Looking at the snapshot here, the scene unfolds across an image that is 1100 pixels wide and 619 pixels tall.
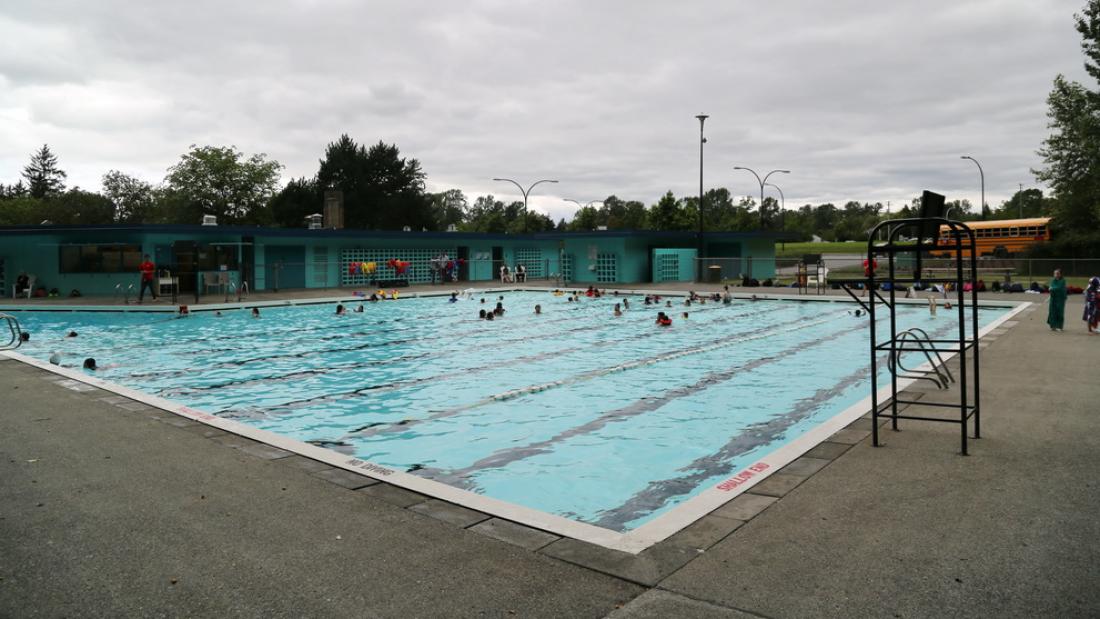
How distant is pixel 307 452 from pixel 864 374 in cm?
1087

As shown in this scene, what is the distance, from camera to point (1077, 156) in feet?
179

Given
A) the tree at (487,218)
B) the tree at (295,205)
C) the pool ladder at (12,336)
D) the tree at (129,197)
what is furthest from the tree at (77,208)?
the pool ladder at (12,336)

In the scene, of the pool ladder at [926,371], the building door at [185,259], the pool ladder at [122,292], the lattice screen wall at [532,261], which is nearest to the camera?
the pool ladder at [926,371]

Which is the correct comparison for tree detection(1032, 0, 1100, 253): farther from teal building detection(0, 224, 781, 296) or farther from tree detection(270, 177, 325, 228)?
tree detection(270, 177, 325, 228)

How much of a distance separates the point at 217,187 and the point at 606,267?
180ft

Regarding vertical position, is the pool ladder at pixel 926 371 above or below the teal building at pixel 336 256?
below

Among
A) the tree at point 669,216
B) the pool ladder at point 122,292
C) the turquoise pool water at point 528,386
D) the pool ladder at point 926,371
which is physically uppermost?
the tree at point 669,216

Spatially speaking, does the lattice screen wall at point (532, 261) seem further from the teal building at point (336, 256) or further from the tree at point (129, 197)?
the tree at point (129, 197)

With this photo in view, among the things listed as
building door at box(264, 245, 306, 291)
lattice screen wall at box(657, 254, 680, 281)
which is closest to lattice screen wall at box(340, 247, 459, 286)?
building door at box(264, 245, 306, 291)

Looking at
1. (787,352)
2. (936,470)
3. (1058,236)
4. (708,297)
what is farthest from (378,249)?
(1058,236)

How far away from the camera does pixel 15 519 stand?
17.6 feet

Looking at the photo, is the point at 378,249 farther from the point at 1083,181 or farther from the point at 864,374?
the point at 1083,181

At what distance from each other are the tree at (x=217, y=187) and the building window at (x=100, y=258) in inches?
1839

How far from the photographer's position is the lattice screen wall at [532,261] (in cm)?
5156
